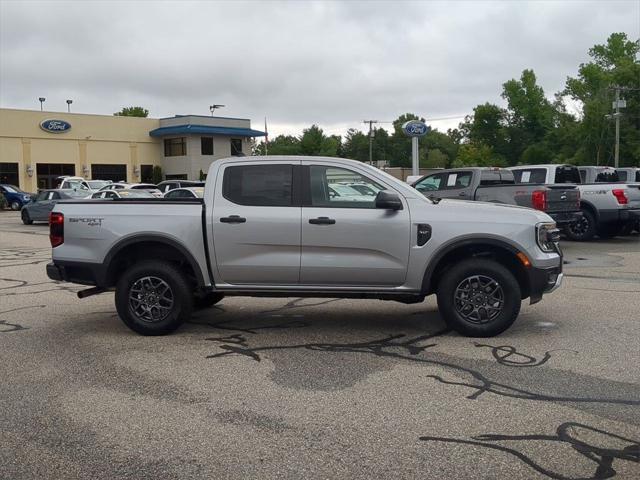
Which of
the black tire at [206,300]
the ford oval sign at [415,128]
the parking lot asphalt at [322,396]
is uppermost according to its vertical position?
the ford oval sign at [415,128]

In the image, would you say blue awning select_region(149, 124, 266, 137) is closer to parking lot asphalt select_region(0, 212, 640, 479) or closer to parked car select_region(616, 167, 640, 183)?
parked car select_region(616, 167, 640, 183)

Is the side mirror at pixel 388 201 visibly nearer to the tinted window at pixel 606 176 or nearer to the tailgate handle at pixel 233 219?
the tailgate handle at pixel 233 219

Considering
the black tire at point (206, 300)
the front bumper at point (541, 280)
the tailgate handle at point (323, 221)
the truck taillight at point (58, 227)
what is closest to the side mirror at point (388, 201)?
the tailgate handle at point (323, 221)

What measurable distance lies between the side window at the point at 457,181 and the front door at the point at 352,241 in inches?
329

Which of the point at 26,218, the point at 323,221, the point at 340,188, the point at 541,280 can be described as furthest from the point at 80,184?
the point at 541,280

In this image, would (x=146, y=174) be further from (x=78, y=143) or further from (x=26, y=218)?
(x=26, y=218)

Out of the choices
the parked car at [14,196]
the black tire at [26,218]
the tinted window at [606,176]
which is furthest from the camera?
the parked car at [14,196]

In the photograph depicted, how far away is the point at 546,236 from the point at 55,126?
165 feet

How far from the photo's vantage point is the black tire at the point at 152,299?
701 cm

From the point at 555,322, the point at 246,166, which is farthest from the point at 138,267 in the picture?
the point at 555,322

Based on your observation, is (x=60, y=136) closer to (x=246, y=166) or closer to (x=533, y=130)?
(x=246, y=166)

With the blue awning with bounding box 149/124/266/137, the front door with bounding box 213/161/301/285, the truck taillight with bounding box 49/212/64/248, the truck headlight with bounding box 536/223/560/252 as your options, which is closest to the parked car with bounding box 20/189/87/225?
the truck taillight with bounding box 49/212/64/248

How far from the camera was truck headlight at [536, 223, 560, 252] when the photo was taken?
6840 mm

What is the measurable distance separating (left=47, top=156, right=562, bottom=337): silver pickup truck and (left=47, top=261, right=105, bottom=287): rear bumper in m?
0.01
